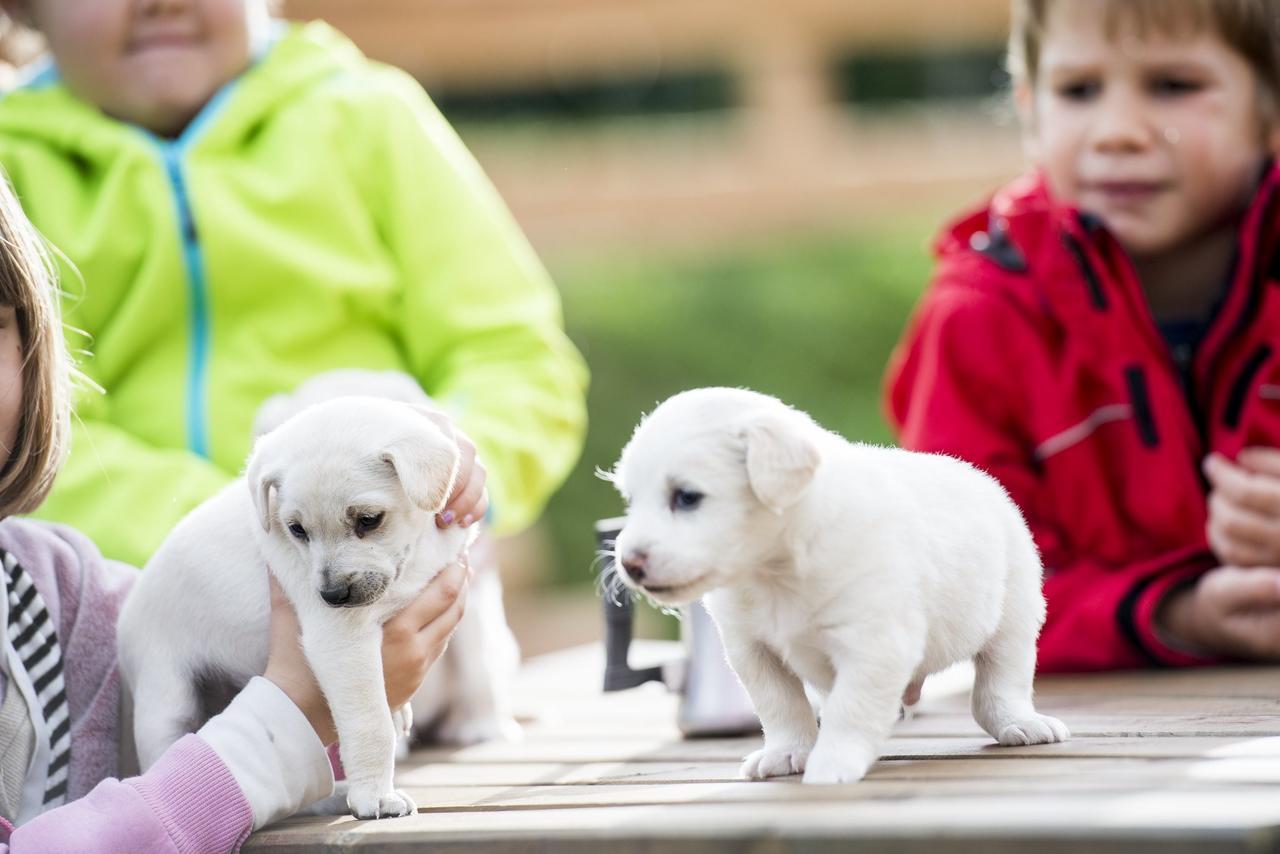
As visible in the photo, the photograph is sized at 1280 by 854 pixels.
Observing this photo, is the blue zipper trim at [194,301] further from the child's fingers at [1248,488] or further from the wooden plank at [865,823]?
the child's fingers at [1248,488]

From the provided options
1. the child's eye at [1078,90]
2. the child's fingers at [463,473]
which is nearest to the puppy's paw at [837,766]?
the child's fingers at [463,473]

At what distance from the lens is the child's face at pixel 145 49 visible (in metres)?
3.43

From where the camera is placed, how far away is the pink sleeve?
2240 mm

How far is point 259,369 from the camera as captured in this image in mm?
3398

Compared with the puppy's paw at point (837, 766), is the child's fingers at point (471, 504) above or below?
above

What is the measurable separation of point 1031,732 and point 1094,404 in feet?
4.57

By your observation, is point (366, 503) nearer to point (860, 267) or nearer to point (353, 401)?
point (353, 401)

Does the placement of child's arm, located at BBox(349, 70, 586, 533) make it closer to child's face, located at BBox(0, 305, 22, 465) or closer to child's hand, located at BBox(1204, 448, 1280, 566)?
child's face, located at BBox(0, 305, 22, 465)

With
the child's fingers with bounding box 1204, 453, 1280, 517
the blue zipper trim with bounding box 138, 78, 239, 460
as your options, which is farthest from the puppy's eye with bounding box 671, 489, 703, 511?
the child's fingers with bounding box 1204, 453, 1280, 517

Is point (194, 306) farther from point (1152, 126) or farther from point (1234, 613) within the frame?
point (1234, 613)

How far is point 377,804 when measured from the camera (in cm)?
236

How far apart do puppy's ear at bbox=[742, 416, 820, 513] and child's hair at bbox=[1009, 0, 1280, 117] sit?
187cm

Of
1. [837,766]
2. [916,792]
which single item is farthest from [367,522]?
[916,792]

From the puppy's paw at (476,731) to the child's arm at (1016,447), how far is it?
3.85 ft
